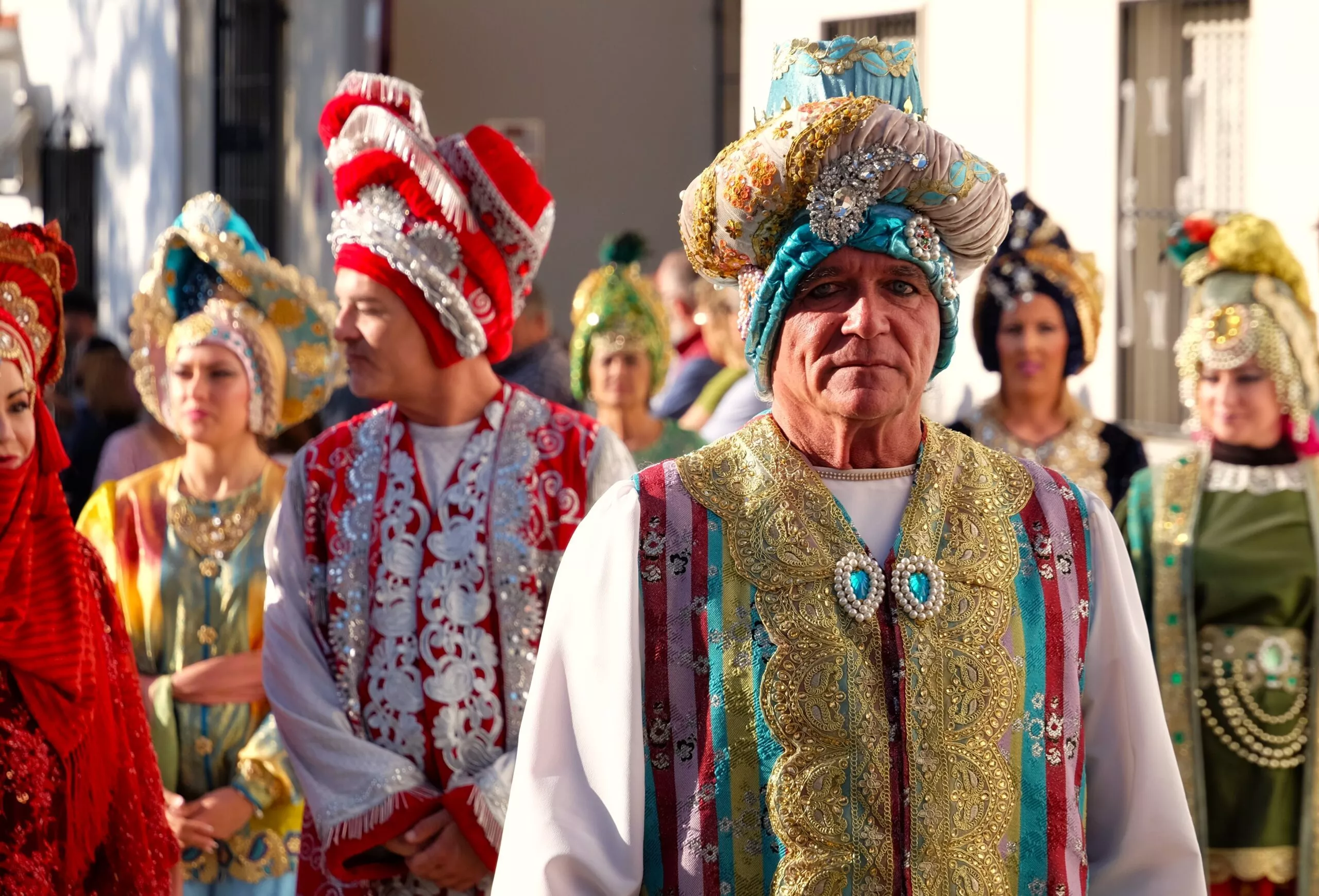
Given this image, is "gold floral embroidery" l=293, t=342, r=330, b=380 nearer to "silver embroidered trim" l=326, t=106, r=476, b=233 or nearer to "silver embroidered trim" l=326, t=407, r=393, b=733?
"silver embroidered trim" l=326, t=106, r=476, b=233

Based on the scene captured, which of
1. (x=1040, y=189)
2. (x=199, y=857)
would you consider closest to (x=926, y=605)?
(x=199, y=857)

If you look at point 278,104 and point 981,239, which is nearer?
point 981,239

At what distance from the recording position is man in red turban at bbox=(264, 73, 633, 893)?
12.1 feet

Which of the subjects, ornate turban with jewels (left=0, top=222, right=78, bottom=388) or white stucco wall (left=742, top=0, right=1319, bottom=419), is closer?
ornate turban with jewels (left=0, top=222, right=78, bottom=388)

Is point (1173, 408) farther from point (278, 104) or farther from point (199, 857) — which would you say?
point (278, 104)

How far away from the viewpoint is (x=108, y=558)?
15.5 feet

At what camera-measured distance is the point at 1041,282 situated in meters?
5.81

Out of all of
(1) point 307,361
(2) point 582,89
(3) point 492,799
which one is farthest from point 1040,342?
(2) point 582,89

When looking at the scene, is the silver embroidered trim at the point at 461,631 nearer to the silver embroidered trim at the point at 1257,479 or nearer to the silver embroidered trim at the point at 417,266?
the silver embroidered trim at the point at 417,266

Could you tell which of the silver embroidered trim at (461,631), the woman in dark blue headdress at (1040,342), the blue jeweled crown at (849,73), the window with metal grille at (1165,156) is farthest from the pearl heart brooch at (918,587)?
the window with metal grille at (1165,156)

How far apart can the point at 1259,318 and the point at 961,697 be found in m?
2.86

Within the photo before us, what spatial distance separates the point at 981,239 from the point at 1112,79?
5367 mm

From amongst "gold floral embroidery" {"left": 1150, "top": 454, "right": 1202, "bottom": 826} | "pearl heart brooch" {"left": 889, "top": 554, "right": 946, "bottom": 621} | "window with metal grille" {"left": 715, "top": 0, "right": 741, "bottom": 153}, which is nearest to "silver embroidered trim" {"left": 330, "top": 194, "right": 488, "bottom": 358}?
"pearl heart brooch" {"left": 889, "top": 554, "right": 946, "bottom": 621}

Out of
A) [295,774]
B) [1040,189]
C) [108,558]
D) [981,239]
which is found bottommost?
[295,774]
